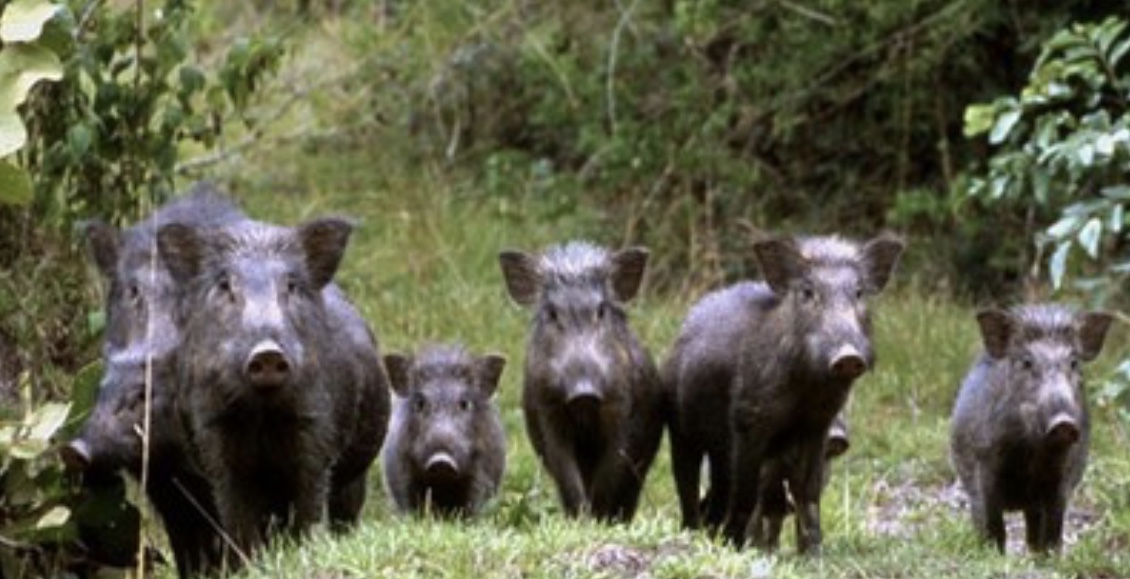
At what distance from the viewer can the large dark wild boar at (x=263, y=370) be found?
7.96 m

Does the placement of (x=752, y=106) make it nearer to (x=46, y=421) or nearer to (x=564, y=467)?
(x=564, y=467)

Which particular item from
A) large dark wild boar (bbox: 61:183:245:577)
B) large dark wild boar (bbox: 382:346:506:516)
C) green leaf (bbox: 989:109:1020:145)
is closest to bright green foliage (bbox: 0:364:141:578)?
large dark wild boar (bbox: 61:183:245:577)

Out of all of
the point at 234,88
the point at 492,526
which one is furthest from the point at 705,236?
the point at 492,526

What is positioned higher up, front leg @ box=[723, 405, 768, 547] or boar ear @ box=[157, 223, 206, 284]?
boar ear @ box=[157, 223, 206, 284]

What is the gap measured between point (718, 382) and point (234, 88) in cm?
260

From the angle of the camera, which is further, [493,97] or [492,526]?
[493,97]

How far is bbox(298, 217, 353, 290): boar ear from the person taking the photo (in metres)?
8.48

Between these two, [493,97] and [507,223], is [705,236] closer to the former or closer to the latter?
[507,223]

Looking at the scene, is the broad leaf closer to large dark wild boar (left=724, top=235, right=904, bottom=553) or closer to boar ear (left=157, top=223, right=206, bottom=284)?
boar ear (left=157, top=223, right=206, bottom=284)

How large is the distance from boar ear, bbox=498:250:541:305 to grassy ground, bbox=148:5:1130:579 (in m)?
0.78

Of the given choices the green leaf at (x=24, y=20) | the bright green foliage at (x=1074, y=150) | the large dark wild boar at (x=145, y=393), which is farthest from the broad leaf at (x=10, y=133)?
the bright green foliage at (x=1074, y=150)

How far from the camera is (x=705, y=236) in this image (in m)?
16.0

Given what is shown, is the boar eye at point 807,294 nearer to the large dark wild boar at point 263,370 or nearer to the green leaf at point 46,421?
the large dark wild boar at point 263,370

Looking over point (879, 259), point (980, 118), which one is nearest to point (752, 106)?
point (980, 118)
